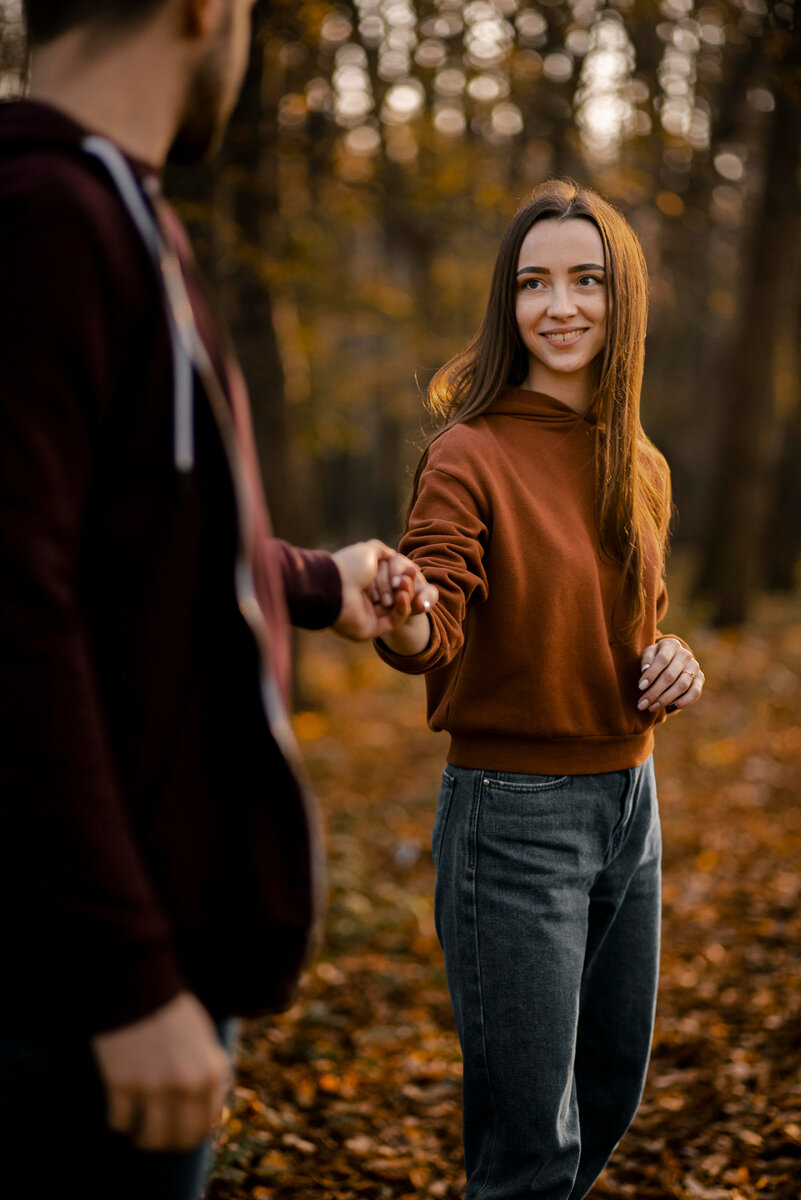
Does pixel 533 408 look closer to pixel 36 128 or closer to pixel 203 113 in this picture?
pixel 203 113

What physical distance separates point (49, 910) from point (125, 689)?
0.27 metres

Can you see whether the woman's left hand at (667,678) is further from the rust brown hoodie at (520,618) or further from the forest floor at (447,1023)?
the forest floor at (447,1023)

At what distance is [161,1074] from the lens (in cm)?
117

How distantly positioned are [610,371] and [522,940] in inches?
52.9

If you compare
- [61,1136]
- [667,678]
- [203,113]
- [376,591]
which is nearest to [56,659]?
[61,1136]

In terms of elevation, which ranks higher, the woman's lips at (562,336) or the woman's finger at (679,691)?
the woman's lips at (562,336)

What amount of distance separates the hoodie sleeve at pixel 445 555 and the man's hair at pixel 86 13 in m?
1.16

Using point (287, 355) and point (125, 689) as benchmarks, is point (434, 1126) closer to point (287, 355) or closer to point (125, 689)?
point (125, 689)

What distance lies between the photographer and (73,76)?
127 cm

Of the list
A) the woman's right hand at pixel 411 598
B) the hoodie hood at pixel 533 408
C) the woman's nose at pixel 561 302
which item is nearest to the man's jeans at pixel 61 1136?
the woman's right hand at pixel 411 598

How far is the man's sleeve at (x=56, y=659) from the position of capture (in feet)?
3.65

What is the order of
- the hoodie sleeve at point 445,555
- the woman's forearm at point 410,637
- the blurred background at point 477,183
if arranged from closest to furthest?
the woman's forearm at point 410,637
the hoodie sleeve at point 445,555
the blurred background at point 477,183

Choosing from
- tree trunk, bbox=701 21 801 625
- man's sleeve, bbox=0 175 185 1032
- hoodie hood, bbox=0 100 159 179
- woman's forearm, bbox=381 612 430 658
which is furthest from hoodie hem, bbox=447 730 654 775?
tree trunk, bbox=701 21 801 625

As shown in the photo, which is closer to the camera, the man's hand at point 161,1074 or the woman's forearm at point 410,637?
→ the man's hand at point 161,1074
